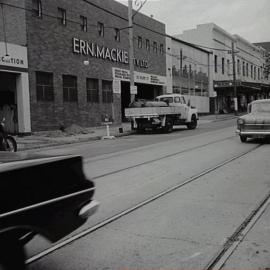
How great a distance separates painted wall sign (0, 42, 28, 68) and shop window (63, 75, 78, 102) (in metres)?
4.13

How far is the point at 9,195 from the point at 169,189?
16.4 feet

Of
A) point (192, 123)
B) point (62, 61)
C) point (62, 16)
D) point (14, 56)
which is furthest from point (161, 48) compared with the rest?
point (14, 56)

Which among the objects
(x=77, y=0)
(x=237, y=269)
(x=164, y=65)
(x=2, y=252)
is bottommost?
(x=237, y=269)

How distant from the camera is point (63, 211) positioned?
163 inches

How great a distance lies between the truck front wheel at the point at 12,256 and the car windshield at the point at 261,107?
1545 centimetres

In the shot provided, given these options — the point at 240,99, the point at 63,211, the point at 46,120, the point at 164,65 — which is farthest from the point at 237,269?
the point at 240,99

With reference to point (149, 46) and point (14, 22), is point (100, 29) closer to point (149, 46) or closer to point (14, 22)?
point (149, 46)

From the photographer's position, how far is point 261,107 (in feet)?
59.8

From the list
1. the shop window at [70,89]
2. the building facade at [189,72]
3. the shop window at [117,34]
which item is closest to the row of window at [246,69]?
the building facade at [189,72]

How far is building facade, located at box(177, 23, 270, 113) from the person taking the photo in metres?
57.9

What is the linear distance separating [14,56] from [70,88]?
579 centimetres

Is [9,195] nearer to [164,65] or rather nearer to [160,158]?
[160,158]

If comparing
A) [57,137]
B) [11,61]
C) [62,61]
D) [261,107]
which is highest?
[62,61]

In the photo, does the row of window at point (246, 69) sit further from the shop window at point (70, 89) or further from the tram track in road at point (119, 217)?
the tram track in road at point (119, 217)
